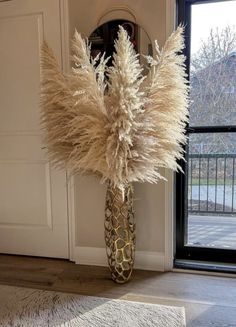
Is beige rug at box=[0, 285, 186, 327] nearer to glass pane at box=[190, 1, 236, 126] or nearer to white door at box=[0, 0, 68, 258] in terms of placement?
white door at box=[0, 0, 68, 258]

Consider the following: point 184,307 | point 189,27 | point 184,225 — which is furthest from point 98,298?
point 189,27

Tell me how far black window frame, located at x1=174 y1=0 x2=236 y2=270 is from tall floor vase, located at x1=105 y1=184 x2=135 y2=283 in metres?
0.46

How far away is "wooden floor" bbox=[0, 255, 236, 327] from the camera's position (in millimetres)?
1757

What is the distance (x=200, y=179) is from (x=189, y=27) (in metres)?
A: 1.13

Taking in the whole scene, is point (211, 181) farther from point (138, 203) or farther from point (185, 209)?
point (138, 203)

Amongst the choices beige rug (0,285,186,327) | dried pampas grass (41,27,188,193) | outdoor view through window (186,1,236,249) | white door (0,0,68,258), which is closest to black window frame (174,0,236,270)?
outdoor view through window (186,1,236,249)

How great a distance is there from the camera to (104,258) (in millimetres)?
2371

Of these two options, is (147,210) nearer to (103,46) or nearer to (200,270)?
(200,270)

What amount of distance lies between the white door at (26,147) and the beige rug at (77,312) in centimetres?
64

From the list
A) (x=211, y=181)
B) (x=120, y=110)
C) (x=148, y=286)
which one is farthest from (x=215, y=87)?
(x=148, y=286)

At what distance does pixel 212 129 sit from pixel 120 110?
2.94 feet

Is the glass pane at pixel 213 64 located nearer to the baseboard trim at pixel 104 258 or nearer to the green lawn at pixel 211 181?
the green lawn at pixel 211 181

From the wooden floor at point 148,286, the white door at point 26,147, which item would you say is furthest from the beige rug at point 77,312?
the white door at point 26,147

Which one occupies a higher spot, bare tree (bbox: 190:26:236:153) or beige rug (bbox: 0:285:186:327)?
bare tree (bbox: 190:26:236:153)
